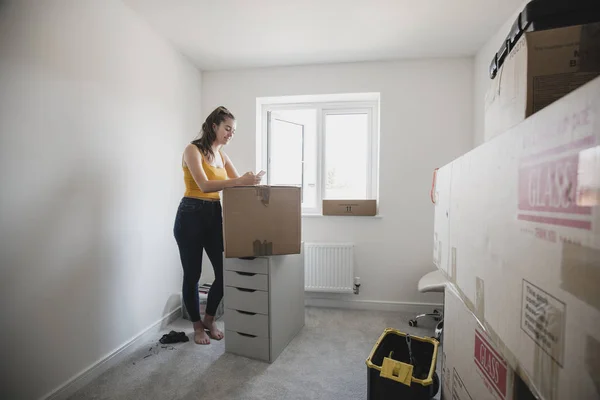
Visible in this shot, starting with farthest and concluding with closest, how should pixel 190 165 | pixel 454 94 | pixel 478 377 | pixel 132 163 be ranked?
pixel 454 94 < pixel 132 163 < pixel 190 165 < pixel 478 377

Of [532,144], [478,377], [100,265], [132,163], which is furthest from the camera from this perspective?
[132,163]

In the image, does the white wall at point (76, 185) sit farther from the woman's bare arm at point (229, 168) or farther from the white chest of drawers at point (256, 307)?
the white chest of drawers at point (256, 307)

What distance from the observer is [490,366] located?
32.0 inches

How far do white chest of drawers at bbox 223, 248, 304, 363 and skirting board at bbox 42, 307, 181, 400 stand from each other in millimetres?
625

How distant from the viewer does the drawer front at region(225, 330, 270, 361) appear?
1827 mm

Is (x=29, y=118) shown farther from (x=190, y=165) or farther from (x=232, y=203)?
(x=232, y=203)

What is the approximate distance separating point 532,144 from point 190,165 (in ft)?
5.59

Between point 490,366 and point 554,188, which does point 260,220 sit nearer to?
point 490,366

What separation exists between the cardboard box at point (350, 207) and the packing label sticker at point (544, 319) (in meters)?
2.12

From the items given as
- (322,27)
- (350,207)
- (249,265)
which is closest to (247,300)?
(249,265)

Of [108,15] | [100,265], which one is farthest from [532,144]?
[108,15]

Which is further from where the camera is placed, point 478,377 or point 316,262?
point 316,262

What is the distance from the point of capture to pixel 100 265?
172 centimetres

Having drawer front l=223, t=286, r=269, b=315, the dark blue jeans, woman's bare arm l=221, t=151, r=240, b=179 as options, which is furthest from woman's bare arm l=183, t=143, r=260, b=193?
drawer front l=223, t=286, r=269, b=315
